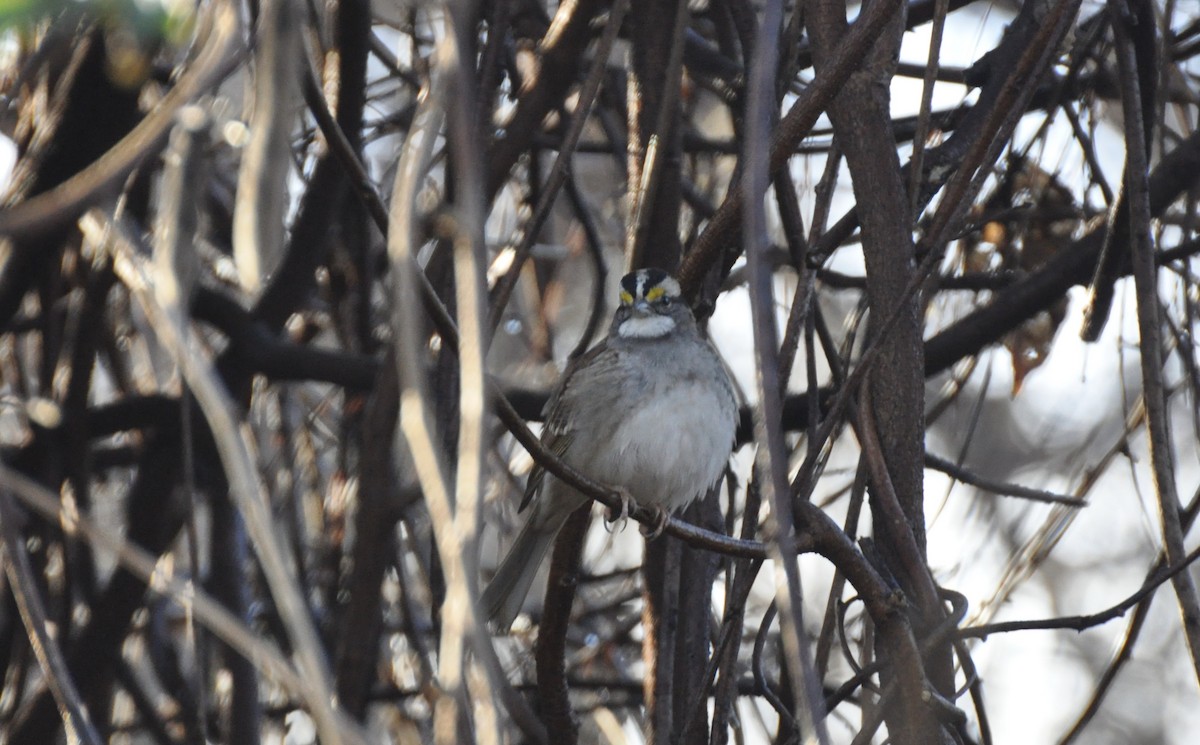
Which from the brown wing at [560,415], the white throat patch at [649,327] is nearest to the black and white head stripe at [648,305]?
the white throat patch at [649,327]

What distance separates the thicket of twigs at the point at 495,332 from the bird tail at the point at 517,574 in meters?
0.13

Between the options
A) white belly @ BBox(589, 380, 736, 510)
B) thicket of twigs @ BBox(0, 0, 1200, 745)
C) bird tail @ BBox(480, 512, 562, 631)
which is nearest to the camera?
thicket of twigs @ BBox(0, 0, 1200, 745)

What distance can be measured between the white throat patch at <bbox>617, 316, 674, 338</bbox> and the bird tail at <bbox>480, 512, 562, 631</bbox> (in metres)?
0.61

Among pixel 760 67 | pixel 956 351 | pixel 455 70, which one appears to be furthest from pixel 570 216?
pixel 455 70

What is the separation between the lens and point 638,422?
415cm

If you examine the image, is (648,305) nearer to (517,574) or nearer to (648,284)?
(648,284)

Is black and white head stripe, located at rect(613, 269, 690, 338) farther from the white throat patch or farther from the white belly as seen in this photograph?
the white belly

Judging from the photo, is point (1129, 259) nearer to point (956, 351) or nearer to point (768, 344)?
point (956, 351)

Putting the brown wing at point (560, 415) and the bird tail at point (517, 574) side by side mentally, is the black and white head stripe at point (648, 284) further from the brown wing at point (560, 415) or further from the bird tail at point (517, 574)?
the bird tail at point (517, 574)

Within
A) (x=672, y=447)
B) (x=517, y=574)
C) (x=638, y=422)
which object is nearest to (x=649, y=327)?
(x=638, y=422)

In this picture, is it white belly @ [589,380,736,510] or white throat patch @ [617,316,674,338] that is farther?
white throat patch @ [617,316,674,338]

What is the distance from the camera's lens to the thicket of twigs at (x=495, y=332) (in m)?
1.75

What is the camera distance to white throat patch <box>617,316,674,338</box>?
14.0 ft

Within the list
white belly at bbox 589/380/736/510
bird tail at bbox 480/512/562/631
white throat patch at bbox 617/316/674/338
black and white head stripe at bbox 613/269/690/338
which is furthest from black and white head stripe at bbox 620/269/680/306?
bird tail at bbox 480/512/562/631
